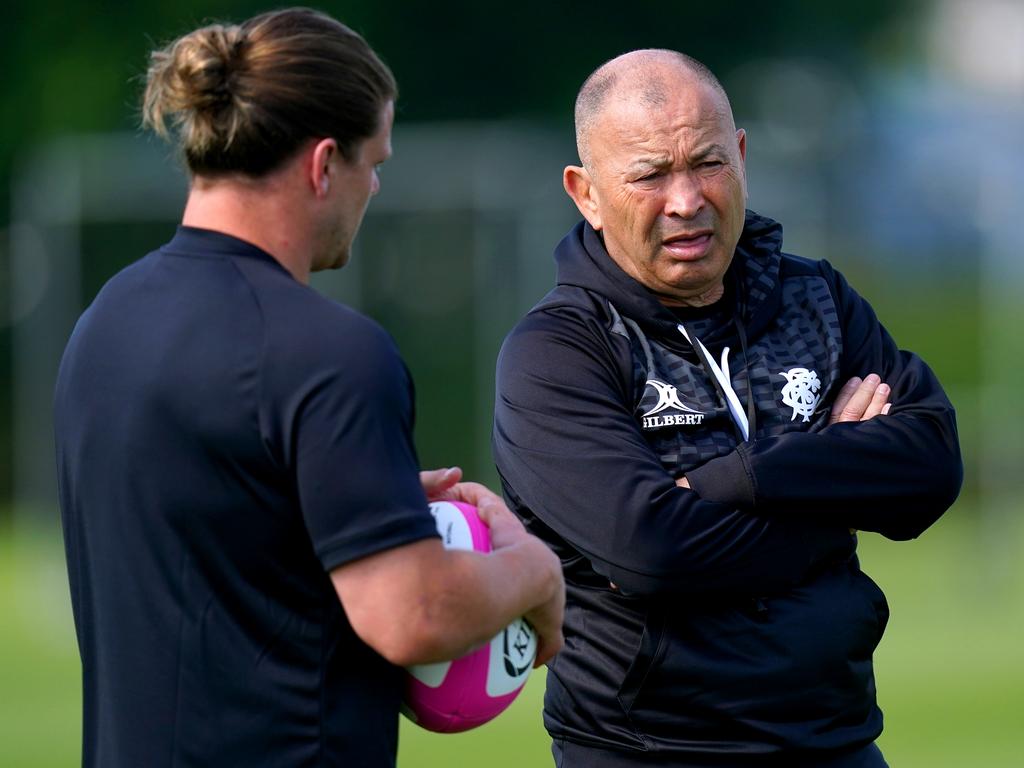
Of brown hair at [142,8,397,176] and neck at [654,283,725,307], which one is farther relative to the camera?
neck at [654,283,725,307]

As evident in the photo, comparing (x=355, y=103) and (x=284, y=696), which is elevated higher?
(x=355, y=103)

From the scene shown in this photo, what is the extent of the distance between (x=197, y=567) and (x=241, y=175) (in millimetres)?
664

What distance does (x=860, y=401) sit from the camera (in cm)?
384

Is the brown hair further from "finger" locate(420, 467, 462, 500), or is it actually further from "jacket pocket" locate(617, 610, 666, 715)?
"jacket pocket" locate(617, 610, 666, 715)

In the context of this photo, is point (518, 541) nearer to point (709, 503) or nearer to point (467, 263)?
point (709, 503)

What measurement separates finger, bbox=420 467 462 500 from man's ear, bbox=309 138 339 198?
628 mm

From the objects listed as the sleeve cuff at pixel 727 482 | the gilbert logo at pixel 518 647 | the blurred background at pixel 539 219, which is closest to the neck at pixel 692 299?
the sleeve cuff at pixel 727 482

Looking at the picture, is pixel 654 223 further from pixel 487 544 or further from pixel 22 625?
pixel 22 625

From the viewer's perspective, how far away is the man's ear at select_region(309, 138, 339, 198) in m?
2.88

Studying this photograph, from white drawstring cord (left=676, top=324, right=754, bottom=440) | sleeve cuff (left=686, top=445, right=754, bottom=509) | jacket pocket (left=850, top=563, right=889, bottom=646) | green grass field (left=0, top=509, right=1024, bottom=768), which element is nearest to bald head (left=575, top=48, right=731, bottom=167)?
white drawstring cord (left=676, top=324, right=754, bottom=440)

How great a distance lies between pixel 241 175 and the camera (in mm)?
2908

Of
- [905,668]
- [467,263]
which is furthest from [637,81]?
[467,263]

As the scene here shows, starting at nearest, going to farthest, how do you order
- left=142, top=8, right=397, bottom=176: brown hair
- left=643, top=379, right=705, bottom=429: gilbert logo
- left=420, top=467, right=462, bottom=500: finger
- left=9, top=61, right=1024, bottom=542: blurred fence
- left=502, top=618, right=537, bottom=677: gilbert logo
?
left=142, top=8, right=397, bottom=176: brown hair → left=502, top=618, right=537, bottom=677: gilbert logo → left=420, top=467, right=462, bottom=500: finger → left=643, top=379, right=705, bottom=429: gilbert logo → left=9, top=61, right=1024, bottom=542: blurred fence

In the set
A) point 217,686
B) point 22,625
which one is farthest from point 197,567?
point 22,625
